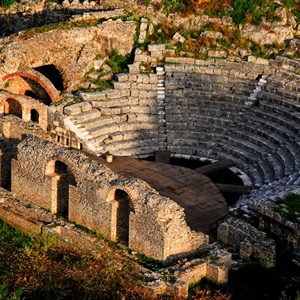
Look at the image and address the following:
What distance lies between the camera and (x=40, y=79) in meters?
32.2

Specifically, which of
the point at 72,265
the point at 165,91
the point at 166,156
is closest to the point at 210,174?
the point at 166,156

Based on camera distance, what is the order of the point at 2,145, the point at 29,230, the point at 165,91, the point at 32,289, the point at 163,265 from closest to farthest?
the point at 32,289
the point at 163,265
the point at 29,230
the point at 2,145
the point at 165,91

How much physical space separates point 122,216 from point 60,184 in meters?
2.54

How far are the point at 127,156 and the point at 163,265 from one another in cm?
853

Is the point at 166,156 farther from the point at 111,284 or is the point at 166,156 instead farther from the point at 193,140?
the point at 111,284

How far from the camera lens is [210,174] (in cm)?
3031

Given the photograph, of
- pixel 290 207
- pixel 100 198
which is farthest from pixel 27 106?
pixel 290 207

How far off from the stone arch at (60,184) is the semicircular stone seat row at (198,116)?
4.82m

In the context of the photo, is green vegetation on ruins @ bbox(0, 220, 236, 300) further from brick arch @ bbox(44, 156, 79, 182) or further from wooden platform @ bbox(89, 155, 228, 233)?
wooden platform @ bbox(89, 155, 228, 233)

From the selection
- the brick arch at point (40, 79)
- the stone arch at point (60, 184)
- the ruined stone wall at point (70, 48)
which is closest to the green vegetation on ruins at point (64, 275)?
the stone arch at point (60, 184)

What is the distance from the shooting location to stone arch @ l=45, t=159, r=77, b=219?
25.9 metres

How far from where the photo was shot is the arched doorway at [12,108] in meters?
32.3

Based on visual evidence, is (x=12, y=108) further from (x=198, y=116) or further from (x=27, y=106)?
(x=198, y=116)

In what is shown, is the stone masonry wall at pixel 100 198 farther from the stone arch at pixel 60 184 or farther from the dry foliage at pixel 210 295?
the dry foliage at pixel 210 295
